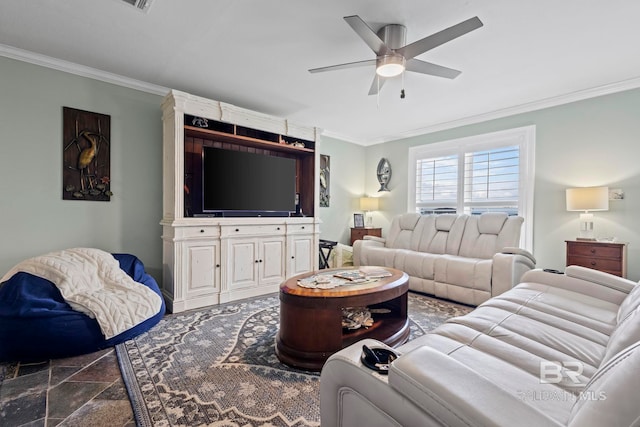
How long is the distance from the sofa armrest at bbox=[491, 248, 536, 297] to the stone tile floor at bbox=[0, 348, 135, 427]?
3182 mm

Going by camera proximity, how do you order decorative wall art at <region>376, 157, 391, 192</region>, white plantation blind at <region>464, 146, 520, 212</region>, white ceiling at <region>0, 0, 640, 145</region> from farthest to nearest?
1. decorative wall art at <region>376, 157, 391, 192</region>
2. white plantation blind at <region>464, 146, 520, 212</region>
3. white ceiling at <region>0, 0, 640, 145</region>

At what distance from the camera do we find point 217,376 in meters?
1.86

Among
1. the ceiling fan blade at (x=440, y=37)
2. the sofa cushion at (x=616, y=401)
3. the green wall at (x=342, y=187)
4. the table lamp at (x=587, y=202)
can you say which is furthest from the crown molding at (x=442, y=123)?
the sofa cushion at (x=616, y=401)

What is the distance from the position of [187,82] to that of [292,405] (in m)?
3.31

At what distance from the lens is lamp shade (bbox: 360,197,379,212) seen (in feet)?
18.6

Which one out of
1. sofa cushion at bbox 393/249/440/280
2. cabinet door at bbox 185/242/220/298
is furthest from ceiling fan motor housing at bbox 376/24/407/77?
cabinet door at bbox 185/242/220/298

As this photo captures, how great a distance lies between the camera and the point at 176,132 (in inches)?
122

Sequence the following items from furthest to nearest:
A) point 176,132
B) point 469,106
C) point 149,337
Answer: point 469,106
point 176,132
point 149,337

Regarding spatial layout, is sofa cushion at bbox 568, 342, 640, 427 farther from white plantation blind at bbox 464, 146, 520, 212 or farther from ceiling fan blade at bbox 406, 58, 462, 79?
white plantation blind at bbox 464, 146, 520, 212

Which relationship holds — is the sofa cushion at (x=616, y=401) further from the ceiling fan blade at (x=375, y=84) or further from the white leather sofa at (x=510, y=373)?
the ceiling fan blade at (x=375, y=84)

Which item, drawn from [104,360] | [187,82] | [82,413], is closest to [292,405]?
[82,413]

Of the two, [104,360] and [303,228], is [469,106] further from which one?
[104,360]

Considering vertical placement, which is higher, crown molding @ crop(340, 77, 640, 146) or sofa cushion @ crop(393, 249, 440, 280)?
crown molding @ crop(340, 77, 640, 146)

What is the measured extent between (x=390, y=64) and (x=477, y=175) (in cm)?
307
